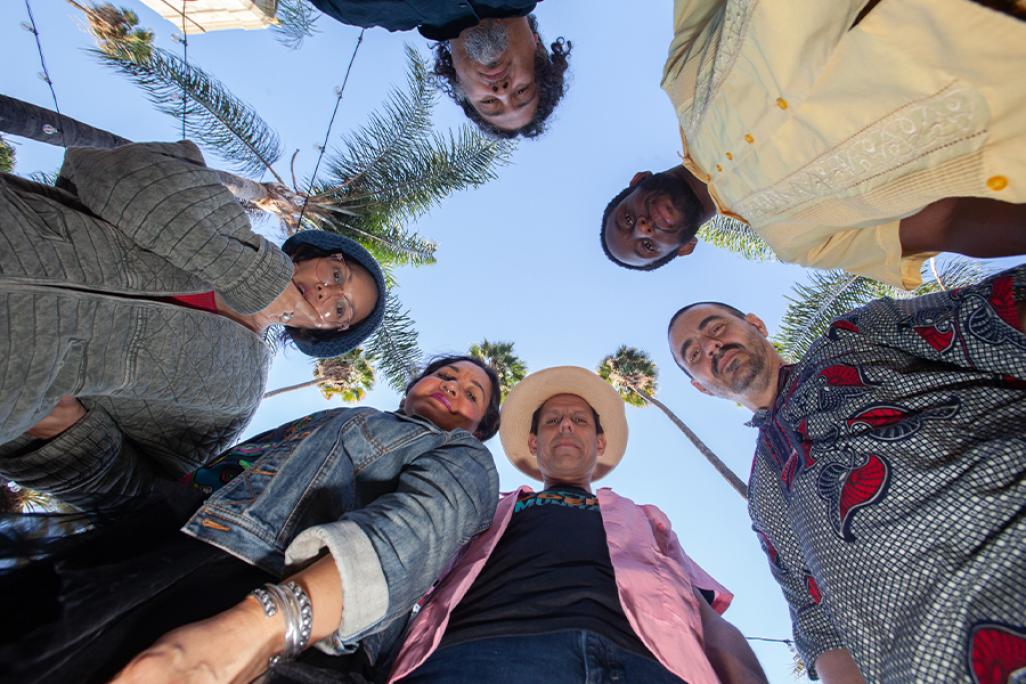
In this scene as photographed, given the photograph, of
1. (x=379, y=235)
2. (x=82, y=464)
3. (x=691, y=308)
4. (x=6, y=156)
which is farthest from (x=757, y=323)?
(x=6, y=156)

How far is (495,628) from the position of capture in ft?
7.60

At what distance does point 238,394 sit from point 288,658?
58.9 inches

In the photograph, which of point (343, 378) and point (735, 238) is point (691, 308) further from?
point (343, 378)

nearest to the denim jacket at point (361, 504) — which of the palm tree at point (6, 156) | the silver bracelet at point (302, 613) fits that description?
the silver bracelet at point (302, 613)

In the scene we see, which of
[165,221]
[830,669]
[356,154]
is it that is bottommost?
[830,669]

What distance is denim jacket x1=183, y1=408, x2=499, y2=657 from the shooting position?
182cm

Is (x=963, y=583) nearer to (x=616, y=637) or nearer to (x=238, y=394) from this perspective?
(x=616, y=637)

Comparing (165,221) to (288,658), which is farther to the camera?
(165,221)

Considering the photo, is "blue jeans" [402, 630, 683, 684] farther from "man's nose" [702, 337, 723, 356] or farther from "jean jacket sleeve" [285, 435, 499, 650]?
"man's nose" [702, 337, 723, 356]

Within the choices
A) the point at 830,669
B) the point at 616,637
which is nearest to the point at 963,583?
the point at 616,637

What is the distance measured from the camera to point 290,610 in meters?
1.66

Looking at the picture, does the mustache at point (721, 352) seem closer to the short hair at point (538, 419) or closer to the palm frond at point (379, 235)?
the short hair at point (538, 419)

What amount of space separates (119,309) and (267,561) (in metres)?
1.23

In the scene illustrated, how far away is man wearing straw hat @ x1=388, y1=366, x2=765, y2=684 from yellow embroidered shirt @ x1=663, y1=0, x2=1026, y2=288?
1.92m
